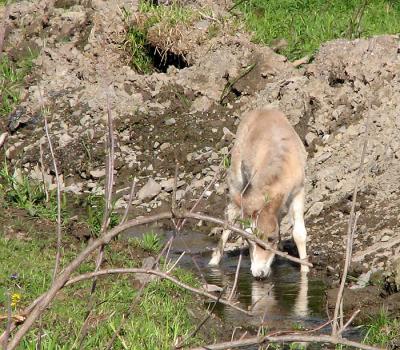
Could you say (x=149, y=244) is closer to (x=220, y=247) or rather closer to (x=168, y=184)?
(x=220, y=247)

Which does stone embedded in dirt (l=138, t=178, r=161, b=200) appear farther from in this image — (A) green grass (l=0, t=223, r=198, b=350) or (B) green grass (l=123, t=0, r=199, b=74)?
(A) green grass (l=0, t=223, r=198, b=350)

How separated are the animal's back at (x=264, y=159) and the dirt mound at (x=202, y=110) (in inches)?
51.2

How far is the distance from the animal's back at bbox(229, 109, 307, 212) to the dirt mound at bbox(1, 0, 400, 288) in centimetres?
130

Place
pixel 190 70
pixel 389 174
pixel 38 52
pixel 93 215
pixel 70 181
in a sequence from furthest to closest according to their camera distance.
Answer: pixel 38 52 < pixel 190 70 < pixel 70 181 < pixel 389 174 < pixel 93 215

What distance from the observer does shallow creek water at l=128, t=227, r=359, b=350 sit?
358 inches

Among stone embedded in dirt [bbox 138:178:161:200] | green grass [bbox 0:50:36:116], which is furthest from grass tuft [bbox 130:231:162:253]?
green grass [bbox 0:50:36:116]

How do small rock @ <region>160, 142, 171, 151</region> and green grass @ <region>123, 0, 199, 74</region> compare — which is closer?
small rock @ <region>160, 142, 171, 151</region>

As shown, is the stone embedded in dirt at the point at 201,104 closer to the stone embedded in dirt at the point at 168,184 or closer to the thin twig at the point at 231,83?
the thin twig at the point at 231,83

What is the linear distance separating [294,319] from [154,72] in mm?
7581

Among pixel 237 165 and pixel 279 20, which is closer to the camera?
pixel 237 165

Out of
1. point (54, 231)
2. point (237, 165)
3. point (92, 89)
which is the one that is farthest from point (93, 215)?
point (92, 89)

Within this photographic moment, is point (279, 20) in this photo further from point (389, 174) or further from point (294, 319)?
point (294, 319)

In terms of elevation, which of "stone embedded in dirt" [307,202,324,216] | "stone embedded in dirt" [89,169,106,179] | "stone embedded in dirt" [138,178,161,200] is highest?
"stone embedded in dirt" [307,202,324,216]

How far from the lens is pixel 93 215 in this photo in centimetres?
1145
